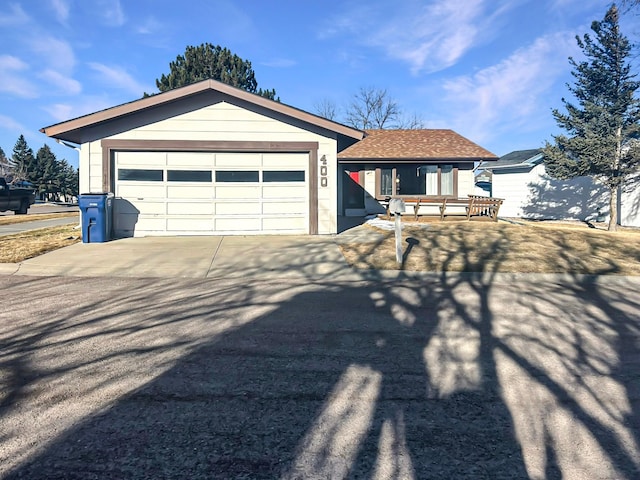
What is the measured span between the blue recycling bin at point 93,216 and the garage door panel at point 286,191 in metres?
4.12

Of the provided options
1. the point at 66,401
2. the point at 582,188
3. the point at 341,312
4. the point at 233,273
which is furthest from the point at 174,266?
the point at 582,188

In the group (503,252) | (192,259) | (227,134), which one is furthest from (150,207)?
(503,252)

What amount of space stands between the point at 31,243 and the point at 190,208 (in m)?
3.81

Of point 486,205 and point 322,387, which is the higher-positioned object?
point 486,205

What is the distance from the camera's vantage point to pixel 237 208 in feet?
41.7

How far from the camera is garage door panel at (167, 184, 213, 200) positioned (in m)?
12.4

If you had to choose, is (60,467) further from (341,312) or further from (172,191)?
(172,191)

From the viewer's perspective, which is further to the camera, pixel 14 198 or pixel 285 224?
pixel 14 198

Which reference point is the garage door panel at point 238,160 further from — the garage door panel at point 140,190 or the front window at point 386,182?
the front window at point 386,182

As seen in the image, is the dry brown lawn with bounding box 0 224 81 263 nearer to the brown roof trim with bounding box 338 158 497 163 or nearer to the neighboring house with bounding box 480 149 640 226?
the brown roof trim with bounding box 338 158 497 163

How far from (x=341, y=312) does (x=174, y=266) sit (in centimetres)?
402

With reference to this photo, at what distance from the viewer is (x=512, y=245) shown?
10.5 meters

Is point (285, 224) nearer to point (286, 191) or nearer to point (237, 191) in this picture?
point (286, 191)

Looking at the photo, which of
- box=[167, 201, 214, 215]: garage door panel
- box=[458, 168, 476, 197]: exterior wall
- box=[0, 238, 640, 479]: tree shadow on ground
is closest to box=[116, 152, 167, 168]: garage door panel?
box=[167, 201, 214, 215]: garage door panel
